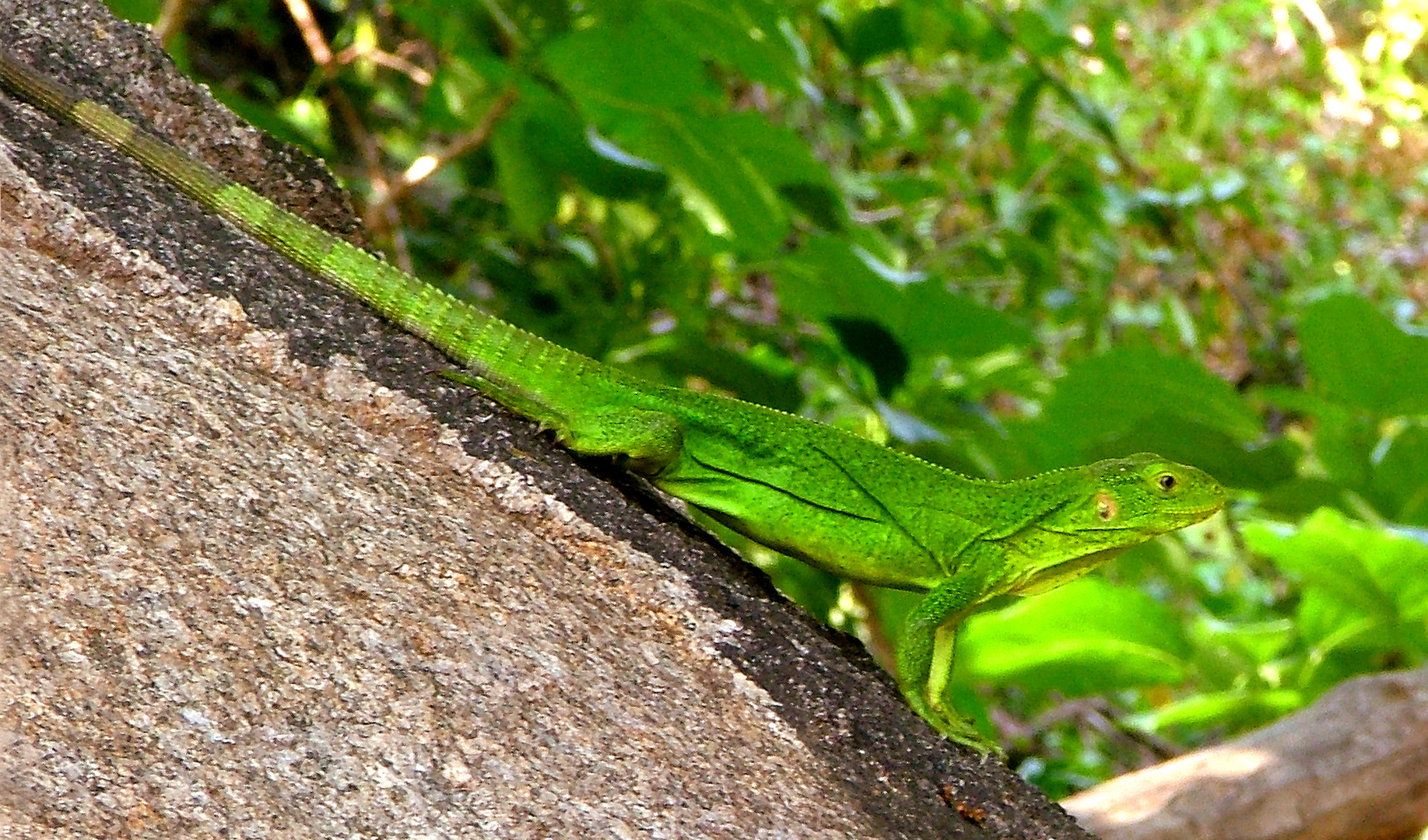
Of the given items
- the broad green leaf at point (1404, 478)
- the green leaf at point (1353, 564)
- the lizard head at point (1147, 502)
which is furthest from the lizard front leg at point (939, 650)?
the broad green leaf at point (1404, 478)

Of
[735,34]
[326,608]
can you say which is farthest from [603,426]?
[735,34]

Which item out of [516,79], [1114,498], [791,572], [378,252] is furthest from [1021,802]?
[516,79]

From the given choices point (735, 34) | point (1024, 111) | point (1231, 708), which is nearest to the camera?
point (735, 34)

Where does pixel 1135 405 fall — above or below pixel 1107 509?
above

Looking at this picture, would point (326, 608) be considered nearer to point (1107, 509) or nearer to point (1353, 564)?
point (1107, 509)

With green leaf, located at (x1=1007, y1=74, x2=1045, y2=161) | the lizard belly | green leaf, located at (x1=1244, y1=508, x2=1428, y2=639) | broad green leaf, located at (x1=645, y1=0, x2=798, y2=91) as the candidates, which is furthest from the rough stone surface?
green leaf, located at (x1=1007, y1=74, x2=1045, y2=161)

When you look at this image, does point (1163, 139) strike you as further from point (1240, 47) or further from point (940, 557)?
point (940, 557)

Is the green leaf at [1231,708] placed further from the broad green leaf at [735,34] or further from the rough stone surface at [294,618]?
the rough stone surface at [294,618]

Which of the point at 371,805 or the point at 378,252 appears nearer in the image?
the point at 371,805
